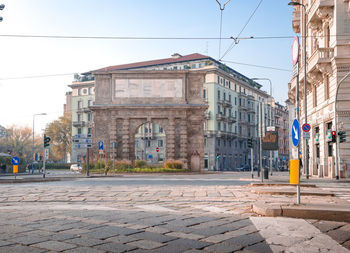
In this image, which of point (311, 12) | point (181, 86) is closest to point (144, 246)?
point (311, 12)

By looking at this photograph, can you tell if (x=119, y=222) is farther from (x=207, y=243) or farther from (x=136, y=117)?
(x=136, y=117)

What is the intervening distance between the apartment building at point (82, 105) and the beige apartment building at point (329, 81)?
55.8 metres

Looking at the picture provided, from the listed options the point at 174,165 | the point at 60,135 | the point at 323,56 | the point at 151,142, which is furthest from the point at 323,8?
the point at 60,135

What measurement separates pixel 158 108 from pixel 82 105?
145 feet

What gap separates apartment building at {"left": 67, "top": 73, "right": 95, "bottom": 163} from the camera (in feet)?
260

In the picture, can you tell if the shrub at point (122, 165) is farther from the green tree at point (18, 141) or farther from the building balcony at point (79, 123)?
the building balcony at point (79, 123)

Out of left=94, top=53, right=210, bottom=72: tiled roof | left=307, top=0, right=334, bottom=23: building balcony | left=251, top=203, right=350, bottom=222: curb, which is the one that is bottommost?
left=251, top=203, right=350, bottom=222: curb

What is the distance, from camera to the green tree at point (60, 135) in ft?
262

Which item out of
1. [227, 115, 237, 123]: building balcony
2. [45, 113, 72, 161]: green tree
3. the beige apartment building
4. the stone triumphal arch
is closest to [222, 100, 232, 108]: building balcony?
[227, 115, 237, 123]: building balcony

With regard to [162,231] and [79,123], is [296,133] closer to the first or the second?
[162,231]

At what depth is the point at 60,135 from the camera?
80.3 meters

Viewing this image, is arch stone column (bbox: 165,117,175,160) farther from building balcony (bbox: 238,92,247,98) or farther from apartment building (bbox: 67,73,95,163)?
building balcony (bbox: 238,92,247,98)

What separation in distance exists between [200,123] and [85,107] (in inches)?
1715

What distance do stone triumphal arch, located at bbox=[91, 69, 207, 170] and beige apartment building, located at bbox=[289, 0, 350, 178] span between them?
538 inches
